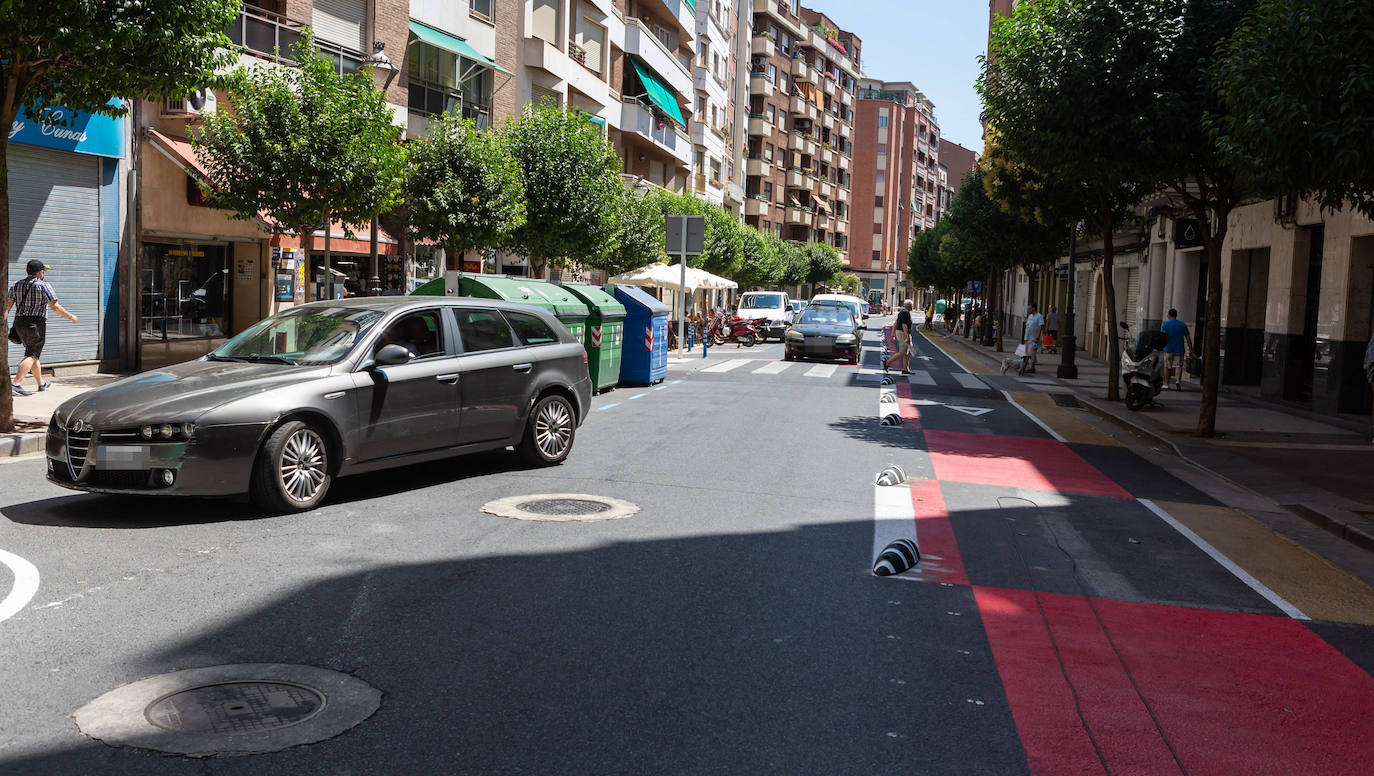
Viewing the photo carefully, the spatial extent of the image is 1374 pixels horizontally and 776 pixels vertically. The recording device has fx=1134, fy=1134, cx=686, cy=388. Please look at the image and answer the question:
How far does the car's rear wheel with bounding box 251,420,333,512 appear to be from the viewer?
23.9ft

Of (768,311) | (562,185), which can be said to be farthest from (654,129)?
(562,185)

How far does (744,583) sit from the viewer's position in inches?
243

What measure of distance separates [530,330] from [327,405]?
2.59 meters

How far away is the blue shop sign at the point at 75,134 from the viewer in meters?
16.0

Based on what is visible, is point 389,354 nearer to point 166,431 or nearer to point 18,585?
point 166,431

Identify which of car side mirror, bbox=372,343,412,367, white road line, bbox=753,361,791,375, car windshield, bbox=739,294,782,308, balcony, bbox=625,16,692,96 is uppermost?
balcony, bbox=625,16,692,96

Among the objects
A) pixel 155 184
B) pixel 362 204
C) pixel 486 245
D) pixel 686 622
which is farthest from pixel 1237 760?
pixel 486 245

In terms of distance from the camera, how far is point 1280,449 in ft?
45.2

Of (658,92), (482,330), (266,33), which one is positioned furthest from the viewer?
(658,92)

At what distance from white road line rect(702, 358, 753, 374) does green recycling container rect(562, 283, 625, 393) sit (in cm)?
616

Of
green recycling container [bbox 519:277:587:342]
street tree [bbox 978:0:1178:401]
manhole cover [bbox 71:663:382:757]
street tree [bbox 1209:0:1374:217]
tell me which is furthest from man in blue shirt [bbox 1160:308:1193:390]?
manhole cover [bbox 71:663:382:757]

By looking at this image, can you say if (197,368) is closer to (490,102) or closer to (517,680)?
(517,680)

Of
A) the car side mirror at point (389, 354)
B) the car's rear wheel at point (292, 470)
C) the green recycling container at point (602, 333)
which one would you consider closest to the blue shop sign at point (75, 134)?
the green recycling container at point (602, 333)

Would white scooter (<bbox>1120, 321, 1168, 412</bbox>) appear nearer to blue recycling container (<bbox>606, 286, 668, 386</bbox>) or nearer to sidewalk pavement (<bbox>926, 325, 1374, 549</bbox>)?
sidewalk pavement (<bbox>926, 325, 1374, 549</bbox>)
